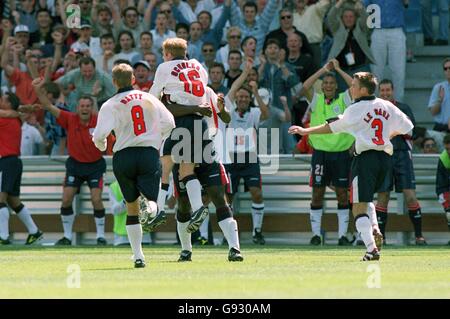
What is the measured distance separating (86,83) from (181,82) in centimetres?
843

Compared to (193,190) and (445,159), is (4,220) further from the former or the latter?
(193,190)

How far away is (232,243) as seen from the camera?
47.9 ft

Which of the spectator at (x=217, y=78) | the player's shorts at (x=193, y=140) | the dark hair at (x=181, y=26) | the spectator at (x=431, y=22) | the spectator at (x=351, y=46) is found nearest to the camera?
the player's shorts at (x=193, y=140)

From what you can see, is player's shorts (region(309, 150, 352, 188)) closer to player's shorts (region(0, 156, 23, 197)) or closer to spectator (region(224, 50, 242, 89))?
spectator (region(224, 50, 242, 89))

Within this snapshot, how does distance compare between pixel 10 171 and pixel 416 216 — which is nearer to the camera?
pixel 416 216

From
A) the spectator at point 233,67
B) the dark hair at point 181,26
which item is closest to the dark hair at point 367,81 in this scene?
the spectator at point 233,67

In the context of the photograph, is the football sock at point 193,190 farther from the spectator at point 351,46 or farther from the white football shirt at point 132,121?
the spectator at point 351,46

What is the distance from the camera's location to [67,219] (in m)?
21.9

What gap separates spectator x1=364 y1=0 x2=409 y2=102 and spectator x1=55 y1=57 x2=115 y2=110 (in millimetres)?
4779

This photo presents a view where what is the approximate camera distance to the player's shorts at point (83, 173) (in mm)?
21703

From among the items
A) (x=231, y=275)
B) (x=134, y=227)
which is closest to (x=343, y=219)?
(x=134, y=227)

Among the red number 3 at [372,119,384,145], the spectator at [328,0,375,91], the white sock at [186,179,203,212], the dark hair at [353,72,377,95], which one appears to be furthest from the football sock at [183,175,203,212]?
the spectator at [328,0,375,91]

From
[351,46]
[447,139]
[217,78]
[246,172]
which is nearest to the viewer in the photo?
[447,139]

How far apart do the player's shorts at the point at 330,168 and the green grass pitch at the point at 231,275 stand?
7.99ft
